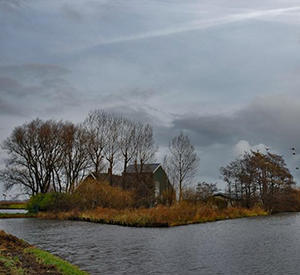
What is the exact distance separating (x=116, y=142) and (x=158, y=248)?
99.0 ft

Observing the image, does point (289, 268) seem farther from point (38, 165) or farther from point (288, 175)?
point (288, 175)

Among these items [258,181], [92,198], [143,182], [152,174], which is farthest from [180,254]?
[258,181]

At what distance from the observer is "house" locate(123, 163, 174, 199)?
153 ft

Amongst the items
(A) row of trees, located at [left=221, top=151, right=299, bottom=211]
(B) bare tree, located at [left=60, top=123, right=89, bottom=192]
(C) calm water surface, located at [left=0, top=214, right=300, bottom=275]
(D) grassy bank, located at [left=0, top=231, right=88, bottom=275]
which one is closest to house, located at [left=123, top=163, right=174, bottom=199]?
(B) bare tree, located at [left=60, top=123, right=89, bottom=192]

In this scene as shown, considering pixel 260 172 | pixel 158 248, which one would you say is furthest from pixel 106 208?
pixel 260 172

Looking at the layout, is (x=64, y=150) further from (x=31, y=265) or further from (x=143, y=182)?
(x=31, y=265)

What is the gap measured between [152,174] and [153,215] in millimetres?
18700

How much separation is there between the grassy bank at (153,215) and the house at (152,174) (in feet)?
29.5

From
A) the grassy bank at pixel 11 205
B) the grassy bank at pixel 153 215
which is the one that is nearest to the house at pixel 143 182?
the grassy bank at pixel 153 215

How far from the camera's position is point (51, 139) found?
46.1 metres

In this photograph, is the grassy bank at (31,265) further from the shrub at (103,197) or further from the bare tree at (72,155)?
the bare tree at (72,155)

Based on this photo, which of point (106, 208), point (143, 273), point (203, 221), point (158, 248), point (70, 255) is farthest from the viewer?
point (106, 208)

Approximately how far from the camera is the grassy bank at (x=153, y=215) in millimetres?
28906

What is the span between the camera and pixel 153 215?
2909 cm
